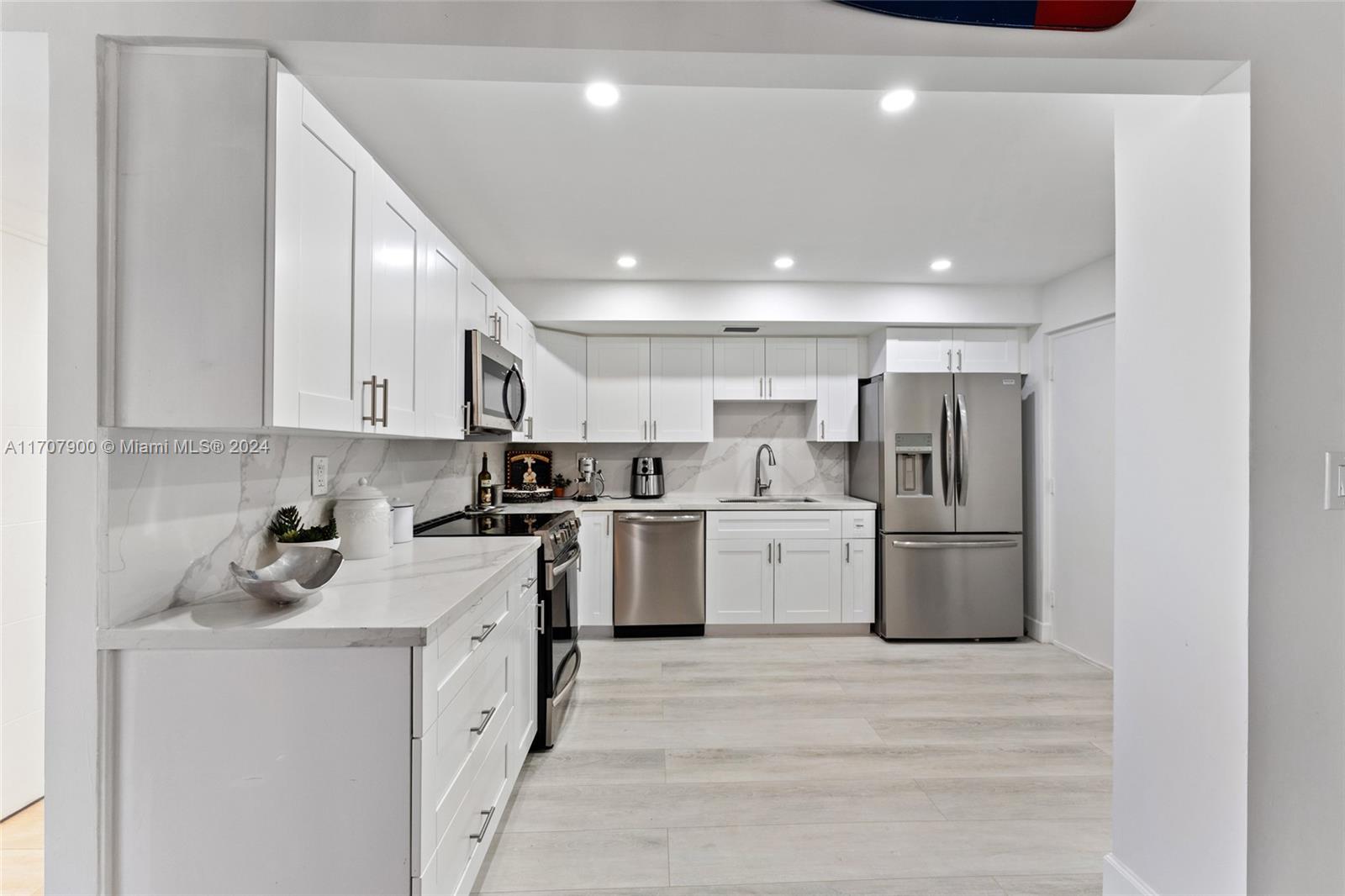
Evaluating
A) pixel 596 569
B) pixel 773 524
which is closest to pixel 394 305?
pixel 596 569

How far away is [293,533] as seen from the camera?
181cm

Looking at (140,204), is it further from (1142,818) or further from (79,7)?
(1142,818)

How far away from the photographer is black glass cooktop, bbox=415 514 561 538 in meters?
2.59

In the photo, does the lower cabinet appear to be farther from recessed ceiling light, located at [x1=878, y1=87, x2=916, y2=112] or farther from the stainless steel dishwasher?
recessed ceiling light, located at [x1=878, y1=87, x2=916, y2=112]

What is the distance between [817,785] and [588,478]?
276 centimetres

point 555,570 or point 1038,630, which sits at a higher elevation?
point 555,570

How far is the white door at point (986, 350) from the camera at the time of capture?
13.8ft

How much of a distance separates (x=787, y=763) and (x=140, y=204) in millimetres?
2616

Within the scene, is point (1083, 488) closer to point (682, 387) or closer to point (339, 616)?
point (682, 387)

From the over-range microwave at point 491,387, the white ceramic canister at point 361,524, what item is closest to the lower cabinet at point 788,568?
the over-range microwave at point 491,387

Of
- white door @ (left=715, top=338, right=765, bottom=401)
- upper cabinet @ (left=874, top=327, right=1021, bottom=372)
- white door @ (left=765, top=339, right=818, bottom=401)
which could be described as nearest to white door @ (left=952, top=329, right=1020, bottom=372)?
upper cabinet @ (left=874, top=327, right=1021, bottom=372)

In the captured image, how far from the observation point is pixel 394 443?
2.74 meters

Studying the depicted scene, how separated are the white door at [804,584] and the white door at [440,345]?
Result: 2.46 meters

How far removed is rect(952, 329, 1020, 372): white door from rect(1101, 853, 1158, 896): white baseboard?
3.09m
